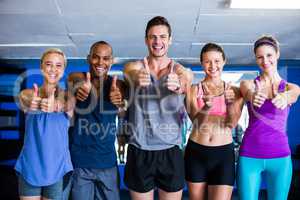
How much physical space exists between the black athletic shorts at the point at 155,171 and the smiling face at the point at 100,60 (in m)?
0.56

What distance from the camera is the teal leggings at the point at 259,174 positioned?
6.78 feet

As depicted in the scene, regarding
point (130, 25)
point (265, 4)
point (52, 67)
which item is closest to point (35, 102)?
point (52, 67)

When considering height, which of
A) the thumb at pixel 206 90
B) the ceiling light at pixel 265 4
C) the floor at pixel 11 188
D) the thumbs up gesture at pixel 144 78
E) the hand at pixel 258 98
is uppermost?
the ceiling light at pixel 265 4

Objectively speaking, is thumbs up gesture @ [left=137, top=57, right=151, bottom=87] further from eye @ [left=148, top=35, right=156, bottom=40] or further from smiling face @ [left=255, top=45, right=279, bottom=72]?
smiling face @ [left=255, top=45, right=279, bottom=72]

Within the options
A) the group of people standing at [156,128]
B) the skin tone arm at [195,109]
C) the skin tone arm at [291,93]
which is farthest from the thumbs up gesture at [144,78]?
the skin tone arm at [291,93]

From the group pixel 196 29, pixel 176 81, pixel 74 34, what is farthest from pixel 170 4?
pixel 176 81

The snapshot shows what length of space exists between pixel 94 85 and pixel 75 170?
530mm

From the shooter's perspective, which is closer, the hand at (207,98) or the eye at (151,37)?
the eye at (151,37)

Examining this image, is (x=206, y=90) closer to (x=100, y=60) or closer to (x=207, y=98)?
(x=207, y=98)

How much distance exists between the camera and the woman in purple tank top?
2064 mm

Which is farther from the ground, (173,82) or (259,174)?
(173,82)

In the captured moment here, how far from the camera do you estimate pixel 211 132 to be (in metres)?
2.18

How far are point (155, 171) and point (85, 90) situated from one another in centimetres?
63

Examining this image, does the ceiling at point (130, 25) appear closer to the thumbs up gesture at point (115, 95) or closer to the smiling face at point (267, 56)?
the smiling face at point (267, 56)
